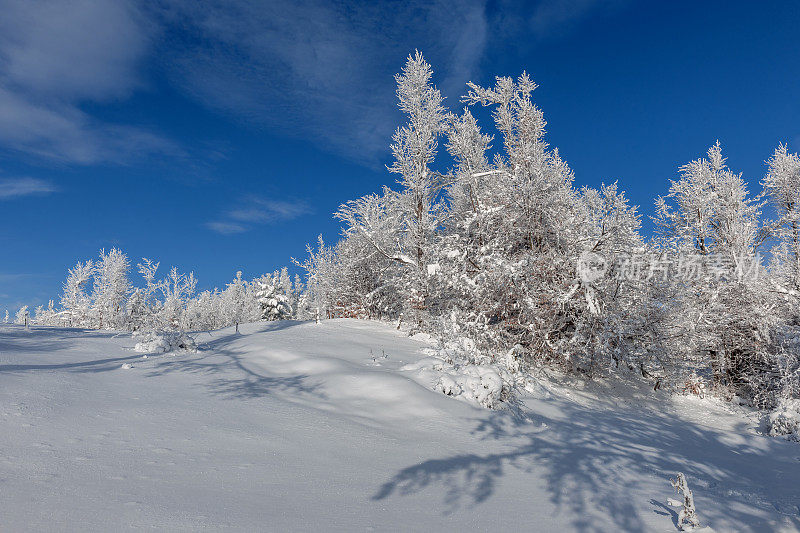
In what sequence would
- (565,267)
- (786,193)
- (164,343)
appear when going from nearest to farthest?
(164,343) → (565,267) → (786,193)

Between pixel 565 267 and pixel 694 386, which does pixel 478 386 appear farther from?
pixel 694 386

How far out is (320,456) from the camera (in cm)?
402

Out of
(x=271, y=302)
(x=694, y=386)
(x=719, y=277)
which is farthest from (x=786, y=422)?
(x=271, y=302)

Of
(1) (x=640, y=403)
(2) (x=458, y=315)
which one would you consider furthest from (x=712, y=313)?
(2) (x=458, y=315)

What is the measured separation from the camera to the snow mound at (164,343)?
8812 mm

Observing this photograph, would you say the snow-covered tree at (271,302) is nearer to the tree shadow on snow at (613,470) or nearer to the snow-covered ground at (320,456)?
the snow-covered ground at (320,456)

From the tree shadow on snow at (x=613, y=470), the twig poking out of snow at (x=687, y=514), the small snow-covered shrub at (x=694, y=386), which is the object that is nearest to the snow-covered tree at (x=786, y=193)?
the small snow-covered shrub at (x=694, y=386)

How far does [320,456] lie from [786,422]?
1116 centimetres

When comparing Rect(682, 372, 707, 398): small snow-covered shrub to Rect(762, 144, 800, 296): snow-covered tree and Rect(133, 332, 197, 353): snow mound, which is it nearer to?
Rect(762, 144, 800, 296): snow-covered tree

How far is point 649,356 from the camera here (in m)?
12.0

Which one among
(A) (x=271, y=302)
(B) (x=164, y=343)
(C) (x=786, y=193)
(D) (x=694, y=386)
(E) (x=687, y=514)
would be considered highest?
(C) (x=786, y=193)

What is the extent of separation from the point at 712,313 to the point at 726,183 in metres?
7.50

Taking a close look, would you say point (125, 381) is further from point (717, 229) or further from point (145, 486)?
point (717, 229)

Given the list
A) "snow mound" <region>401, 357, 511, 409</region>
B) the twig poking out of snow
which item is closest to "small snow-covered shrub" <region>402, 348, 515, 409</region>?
"snow mound" <region>401, 357, 511, 409</region>
